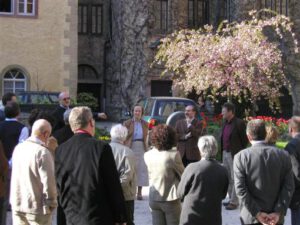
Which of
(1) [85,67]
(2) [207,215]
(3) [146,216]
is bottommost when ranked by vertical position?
(3) [146,216]

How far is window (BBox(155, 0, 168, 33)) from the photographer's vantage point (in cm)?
2980

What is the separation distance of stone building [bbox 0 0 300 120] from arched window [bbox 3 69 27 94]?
0.04 meters

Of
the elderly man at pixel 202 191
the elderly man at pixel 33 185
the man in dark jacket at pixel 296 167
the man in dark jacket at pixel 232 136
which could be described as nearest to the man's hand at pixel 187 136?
the man in dark jacket at pixel 232 136

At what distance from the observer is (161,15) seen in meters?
30.0

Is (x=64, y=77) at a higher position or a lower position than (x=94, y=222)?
higher

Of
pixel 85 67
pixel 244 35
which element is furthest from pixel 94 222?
pixel 85 67

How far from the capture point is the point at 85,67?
3259cm

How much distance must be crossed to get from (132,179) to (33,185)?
148cm

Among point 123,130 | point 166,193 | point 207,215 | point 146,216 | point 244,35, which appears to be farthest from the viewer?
point 244,35

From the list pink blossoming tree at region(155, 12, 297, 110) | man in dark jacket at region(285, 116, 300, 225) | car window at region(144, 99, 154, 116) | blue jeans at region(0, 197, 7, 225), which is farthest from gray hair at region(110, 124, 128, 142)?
pink blossoming tree at region(155, 12, 297, 110)

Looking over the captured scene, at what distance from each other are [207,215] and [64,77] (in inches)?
748

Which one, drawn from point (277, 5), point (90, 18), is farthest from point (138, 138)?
point (90, 18)

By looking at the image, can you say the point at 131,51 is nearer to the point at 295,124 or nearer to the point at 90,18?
the point at 90,18

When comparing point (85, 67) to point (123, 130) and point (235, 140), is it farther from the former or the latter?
point (123, 130)
